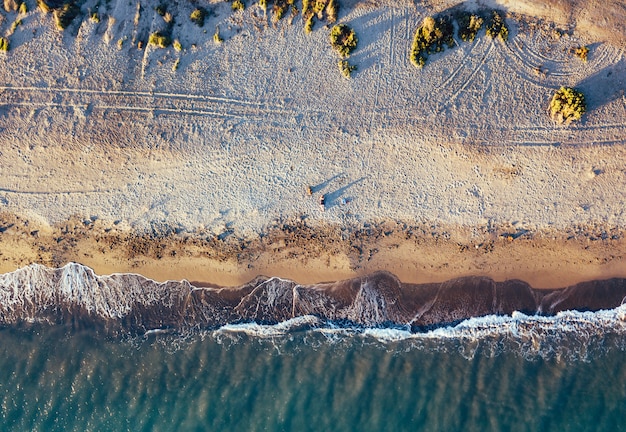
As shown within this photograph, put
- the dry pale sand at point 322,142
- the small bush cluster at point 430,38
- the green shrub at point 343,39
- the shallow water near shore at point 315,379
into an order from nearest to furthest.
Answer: the small bush cluster at point 430,38
the green shrub at point 343,39
the dry pale sand at point 322,142
the shallow water near shore at point 315,379

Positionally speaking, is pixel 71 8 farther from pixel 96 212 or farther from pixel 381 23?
pixel 381 23

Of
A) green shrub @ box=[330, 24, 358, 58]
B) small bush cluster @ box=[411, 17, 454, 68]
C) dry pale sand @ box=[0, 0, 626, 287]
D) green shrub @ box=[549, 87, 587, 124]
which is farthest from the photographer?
dry pale sand @ box=[0, 0, 626, 287]

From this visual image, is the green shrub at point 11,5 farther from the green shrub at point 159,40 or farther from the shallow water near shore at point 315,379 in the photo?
the shallow water near shore at point 315,379

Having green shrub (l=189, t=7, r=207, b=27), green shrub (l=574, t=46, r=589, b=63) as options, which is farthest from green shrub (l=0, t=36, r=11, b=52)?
green shrub (l=574, t=46, r=589, b=63)

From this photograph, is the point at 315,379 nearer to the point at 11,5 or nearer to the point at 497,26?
the point at 497,26

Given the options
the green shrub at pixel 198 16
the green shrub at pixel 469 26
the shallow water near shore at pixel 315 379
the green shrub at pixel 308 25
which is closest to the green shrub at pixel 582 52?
the green shrub at pixel 469 26

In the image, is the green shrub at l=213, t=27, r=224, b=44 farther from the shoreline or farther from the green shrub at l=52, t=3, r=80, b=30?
the shoreline
